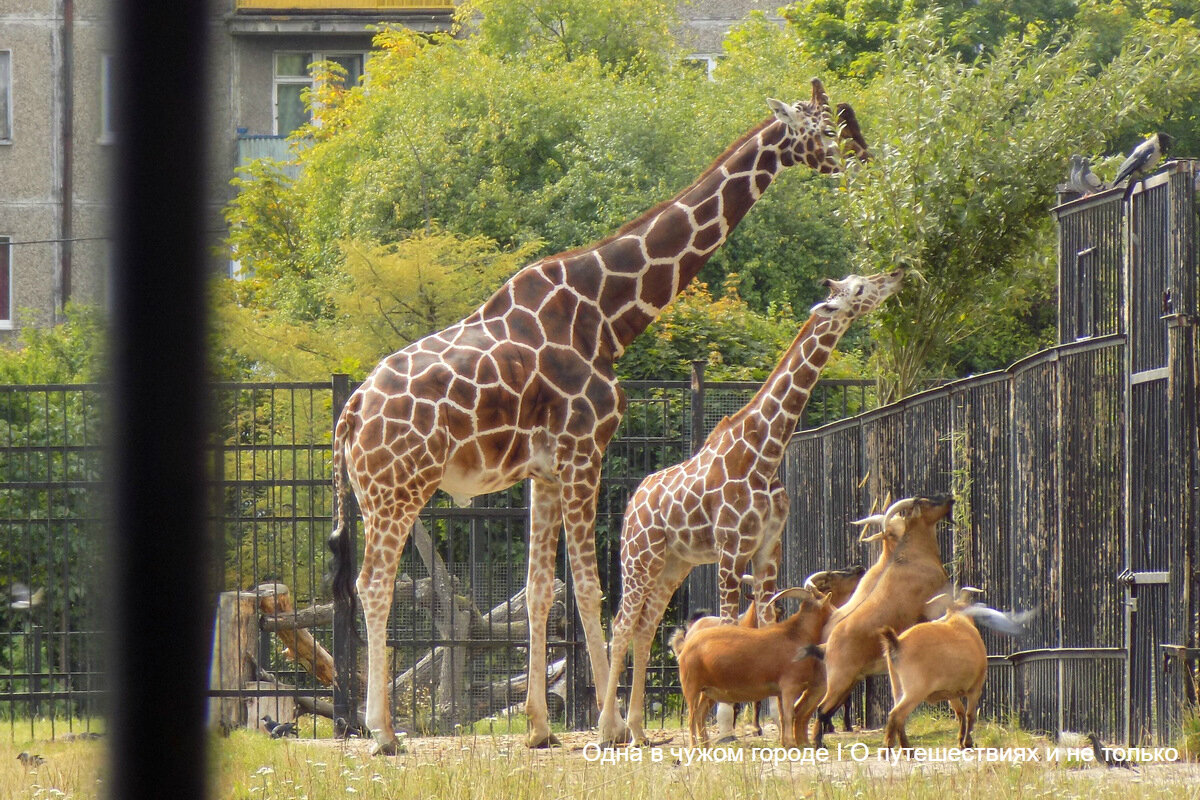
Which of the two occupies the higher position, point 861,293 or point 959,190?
point 959,190

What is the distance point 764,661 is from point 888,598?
59 cm

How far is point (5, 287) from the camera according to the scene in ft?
91.4

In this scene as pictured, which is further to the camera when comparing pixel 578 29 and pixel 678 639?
pixel 578 29

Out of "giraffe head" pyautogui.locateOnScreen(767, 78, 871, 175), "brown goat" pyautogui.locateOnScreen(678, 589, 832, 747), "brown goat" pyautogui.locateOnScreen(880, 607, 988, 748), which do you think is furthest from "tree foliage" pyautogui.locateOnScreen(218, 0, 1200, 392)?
"brown goat" pyautogui.locateOnScreen(880, 607, 988, 748)

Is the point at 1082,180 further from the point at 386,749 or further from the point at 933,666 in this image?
the point at 386,749

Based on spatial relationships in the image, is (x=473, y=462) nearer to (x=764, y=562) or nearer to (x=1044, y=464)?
(x=764, y=562)

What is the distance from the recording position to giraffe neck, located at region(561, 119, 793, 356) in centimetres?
821

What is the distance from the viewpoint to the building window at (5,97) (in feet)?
88.3

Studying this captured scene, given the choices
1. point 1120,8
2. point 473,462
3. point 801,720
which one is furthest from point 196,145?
point 1120,8

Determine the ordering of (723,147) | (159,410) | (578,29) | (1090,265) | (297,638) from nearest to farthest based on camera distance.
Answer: (1090,265), (159,410), (297,638), (723,147), (578,29)

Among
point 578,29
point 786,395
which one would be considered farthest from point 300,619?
point 578,29

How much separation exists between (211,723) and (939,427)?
462cm

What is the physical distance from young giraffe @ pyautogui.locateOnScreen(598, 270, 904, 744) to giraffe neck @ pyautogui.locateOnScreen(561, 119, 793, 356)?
2.42ft

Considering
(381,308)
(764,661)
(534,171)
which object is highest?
(534,171)
